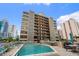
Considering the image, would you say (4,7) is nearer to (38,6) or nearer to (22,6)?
(22,6)

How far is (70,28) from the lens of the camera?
3578 mm

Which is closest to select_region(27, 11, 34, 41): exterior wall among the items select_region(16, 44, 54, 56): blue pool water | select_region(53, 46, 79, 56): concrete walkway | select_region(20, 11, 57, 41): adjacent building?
select_region(20, 11, 57, 41): adjacent building

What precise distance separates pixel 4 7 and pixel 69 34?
151 centimetres

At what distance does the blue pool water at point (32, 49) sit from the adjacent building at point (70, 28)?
0.48 metres

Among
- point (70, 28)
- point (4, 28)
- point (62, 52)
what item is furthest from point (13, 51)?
point (70, 28)

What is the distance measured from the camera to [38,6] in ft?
11.0

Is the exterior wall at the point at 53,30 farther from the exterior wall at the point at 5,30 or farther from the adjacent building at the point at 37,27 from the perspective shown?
the exterior wall at the point at 5,30

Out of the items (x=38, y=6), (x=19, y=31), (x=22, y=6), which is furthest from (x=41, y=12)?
(x=19, y=31)

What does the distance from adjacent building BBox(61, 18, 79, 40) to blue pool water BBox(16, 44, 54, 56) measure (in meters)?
0.48

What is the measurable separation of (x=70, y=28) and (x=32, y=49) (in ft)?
3.17

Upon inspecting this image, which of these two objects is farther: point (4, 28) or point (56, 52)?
point (4, 28)

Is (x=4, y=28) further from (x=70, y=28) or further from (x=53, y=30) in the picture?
(x=70, y=28)

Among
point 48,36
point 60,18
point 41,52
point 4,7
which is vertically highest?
point 4,7

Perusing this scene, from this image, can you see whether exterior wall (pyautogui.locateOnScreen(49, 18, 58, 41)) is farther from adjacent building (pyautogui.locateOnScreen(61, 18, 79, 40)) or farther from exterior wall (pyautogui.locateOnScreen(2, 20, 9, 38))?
exterior wall (pyautogui.locateOnScreen(2, 20, 9, 38))
